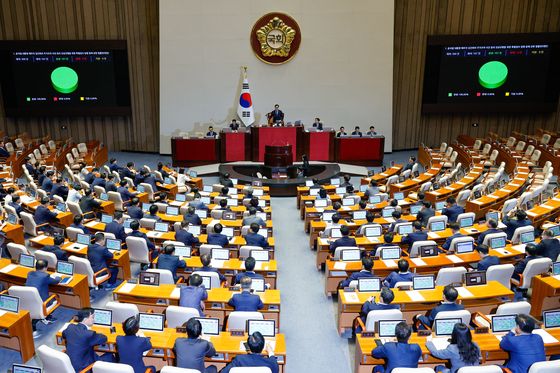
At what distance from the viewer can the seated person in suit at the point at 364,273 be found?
7820mm

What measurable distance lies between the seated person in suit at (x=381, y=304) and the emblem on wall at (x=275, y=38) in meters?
15.8

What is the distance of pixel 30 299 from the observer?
7270 mm

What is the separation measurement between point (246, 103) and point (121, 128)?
6.41 metres

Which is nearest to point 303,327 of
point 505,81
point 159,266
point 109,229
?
point 159,266

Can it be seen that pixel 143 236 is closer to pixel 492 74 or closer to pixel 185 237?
pixel 185 237

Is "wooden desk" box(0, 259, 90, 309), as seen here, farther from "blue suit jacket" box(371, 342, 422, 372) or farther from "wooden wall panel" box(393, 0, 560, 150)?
"wooden wall panel" box(393, 0, 560, 150)

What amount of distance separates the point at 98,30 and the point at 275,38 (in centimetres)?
788

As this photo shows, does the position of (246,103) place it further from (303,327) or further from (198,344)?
(198,344)

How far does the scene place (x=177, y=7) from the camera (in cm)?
2041

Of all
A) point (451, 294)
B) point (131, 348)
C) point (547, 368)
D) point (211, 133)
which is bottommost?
point (131, 348)

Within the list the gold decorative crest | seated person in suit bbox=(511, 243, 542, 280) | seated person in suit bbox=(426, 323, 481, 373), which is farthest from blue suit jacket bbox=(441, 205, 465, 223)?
the gold decorative crest

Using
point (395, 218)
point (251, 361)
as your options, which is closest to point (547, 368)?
point (251, 361)

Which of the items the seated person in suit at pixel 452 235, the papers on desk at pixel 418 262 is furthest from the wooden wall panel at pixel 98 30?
the papers on desk at pixel 418 262

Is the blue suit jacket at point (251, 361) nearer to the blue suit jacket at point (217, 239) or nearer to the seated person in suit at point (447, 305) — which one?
the seated person in suit at point (447, 305)
